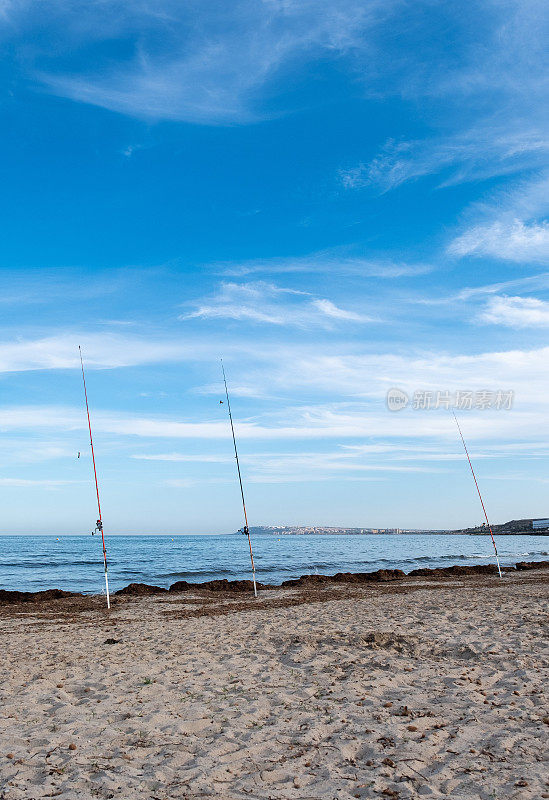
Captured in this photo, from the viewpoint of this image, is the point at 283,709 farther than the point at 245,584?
No

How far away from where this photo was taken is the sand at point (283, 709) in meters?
4.31

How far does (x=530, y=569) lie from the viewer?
85.9 feet

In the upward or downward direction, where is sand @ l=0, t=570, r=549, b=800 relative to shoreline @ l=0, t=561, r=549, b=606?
upward

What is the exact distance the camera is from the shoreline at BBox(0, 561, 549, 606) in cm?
1837

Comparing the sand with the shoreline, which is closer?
the sand

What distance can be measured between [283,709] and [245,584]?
50.4ft

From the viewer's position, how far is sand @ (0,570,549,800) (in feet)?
14.1

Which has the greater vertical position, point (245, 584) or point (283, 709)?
point (283, 709)

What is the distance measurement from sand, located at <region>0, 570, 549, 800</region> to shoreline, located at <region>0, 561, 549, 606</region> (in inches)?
294

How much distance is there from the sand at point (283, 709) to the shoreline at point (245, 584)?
24.5 feet

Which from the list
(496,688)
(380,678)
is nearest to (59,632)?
(380,678)

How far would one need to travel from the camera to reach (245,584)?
20844 millimetres

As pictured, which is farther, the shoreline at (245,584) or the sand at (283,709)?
the shoreline at (245,584)

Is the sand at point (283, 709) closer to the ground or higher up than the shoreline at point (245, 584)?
higher up
